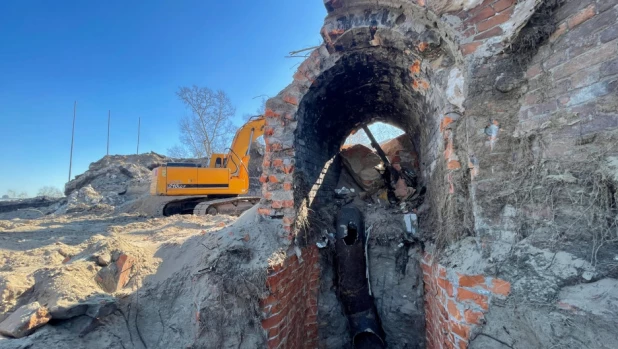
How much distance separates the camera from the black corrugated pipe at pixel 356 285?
3.36 metres

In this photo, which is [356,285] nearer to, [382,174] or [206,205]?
[382,174]

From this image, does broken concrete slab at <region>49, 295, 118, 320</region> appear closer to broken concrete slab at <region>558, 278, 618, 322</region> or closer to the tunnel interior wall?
the tunnel interior wall

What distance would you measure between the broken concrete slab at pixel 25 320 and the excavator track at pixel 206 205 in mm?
6218

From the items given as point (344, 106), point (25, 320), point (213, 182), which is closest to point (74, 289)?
point (25, 320)

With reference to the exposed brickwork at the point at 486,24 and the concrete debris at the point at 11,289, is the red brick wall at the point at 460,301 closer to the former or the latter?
the exposed brickwork at the point at 486,24

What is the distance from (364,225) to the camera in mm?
3826

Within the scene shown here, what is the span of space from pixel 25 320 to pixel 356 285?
3.11 meters

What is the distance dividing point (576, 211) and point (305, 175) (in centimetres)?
247

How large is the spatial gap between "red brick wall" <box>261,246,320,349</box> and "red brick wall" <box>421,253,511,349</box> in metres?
1.46

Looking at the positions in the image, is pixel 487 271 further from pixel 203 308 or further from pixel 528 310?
pixel 203 308

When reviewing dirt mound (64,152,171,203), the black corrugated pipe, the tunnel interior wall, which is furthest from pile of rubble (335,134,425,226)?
dirt mound (64,152,171,203)

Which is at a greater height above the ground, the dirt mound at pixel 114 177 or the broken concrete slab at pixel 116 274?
the dirt mound at pixel 114 177

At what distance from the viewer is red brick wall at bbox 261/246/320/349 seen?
8.30ft

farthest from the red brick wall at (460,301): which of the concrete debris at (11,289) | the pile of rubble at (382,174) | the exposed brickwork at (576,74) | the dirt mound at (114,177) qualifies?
the dirt mound at (114,177)
